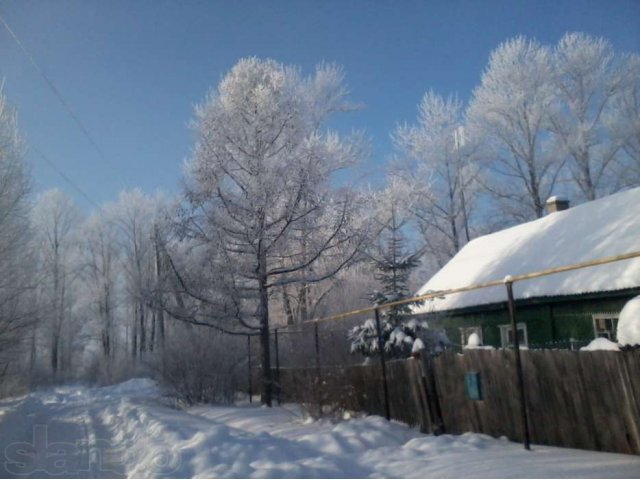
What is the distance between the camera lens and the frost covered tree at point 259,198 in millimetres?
14875

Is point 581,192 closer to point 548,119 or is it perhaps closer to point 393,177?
point 548,119

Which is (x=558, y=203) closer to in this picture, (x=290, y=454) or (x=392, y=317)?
(x=392, y=317)

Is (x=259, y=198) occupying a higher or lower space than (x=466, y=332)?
higher

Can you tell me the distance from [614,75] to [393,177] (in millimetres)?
11754

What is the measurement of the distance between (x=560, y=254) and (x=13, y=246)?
16929 millimetres

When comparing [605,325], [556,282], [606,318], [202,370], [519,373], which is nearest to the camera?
[519,373]

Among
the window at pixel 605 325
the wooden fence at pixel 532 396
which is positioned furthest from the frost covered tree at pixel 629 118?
the wooden fence at pixel 532 396

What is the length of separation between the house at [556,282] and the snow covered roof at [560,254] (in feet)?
0.06

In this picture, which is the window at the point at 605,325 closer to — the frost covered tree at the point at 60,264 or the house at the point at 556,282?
the house at the point at 556,282

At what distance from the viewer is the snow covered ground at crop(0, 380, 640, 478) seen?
230 inches

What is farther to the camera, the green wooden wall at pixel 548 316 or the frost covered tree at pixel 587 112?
the frost covered tree at pixel 587 112

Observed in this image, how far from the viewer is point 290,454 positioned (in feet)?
23.8

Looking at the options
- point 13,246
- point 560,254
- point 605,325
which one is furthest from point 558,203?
point 13,246

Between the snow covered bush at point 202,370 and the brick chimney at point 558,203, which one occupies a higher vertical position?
the brick chimney at point 558,203
